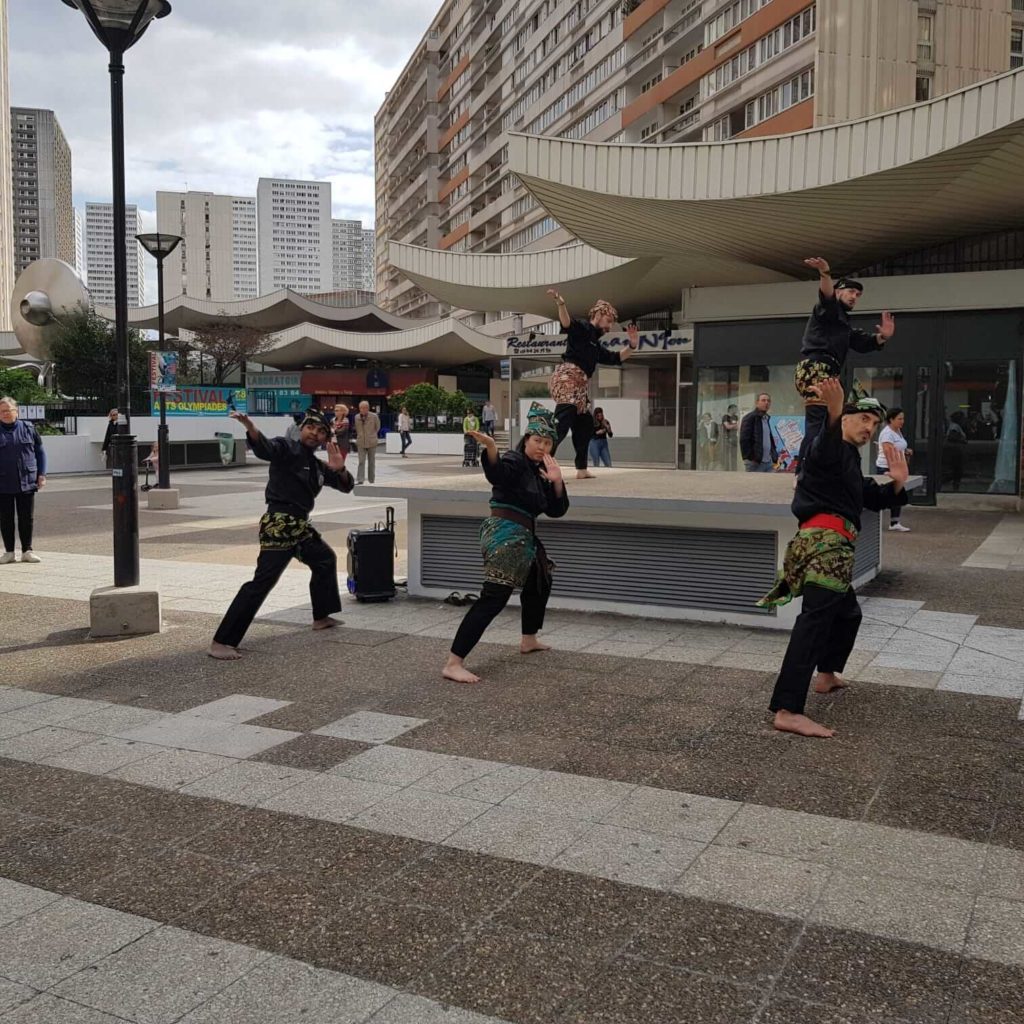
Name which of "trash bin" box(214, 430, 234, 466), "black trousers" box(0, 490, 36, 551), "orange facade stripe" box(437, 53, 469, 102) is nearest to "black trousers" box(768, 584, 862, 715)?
"black trousers" box(0, 490, 36, 551)

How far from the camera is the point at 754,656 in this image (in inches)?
285

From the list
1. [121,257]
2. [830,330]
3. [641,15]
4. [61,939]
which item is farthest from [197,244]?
[61,939]

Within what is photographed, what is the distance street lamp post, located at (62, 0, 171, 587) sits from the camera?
8398mm

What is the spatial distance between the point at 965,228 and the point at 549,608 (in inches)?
542

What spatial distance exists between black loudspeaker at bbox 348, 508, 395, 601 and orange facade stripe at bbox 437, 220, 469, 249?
81.6m

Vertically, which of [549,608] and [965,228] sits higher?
[965,228]

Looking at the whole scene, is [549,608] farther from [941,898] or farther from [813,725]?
[941,898]

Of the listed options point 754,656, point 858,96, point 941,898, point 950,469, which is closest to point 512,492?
point 754,656

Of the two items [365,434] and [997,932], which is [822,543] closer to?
[997,932]

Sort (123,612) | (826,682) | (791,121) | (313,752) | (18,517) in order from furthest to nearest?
(791,121)
(18,517)
(123,612)
(826,682)
(313,752)

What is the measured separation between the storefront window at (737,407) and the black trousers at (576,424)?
1031 centimetres

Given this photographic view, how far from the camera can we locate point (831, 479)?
5.42 m

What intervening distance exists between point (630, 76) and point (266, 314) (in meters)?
34.3

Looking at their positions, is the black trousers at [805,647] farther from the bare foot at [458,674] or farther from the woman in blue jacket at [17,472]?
the woman in blue jacket at [17,472]
